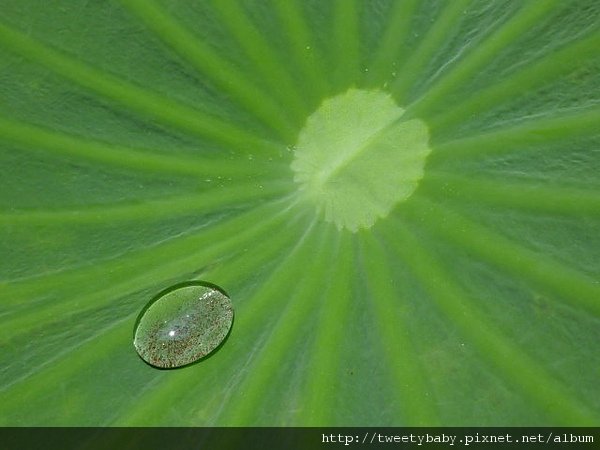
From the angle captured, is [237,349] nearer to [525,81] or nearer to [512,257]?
[512,257]

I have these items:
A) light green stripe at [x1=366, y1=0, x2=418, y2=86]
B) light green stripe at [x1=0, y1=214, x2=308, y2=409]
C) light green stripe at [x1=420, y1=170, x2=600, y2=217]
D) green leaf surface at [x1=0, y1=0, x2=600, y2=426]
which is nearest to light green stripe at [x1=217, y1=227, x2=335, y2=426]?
green leaf surface at [x1=0, y1=0, x2=600, y2=426]

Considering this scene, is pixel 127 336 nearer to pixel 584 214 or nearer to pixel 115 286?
pixel 115 286

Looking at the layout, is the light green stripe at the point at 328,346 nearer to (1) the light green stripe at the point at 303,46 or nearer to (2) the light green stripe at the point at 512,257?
(2) the light green stripe at the point at 512,257

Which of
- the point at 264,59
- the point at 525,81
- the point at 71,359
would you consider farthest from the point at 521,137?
the point at 71,359

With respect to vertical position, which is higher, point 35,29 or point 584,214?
point 35,29

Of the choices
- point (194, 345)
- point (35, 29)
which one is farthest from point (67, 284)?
point (35, 29)

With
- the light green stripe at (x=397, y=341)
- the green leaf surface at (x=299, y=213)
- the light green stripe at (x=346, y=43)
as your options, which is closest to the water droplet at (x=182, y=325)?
the green leaf surface at (x=299, y=213)
